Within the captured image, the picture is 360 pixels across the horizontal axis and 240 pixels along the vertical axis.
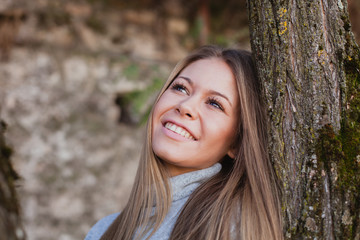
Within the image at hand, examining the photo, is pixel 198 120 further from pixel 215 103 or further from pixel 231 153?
pixel 231 153

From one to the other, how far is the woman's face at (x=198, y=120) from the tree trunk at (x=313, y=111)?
0.99ft

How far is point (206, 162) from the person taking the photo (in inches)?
73.8

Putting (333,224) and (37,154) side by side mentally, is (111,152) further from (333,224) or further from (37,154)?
(333,224)

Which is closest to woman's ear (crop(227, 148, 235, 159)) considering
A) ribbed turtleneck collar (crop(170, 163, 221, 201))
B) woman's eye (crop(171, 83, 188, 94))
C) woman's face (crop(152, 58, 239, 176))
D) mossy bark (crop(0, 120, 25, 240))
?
woman's face (crop(152, 58, 239, 176))

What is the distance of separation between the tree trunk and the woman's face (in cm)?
30

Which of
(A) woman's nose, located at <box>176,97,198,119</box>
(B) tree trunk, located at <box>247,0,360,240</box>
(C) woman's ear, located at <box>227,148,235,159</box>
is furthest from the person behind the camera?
(C) woman's ear, located at <box>227,148,235,159</box>

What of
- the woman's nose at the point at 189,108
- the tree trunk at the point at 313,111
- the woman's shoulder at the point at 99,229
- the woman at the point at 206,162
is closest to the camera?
Result: the tree trunk at the point at 313,111

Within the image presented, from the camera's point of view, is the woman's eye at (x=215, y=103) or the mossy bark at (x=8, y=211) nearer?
the mossy bark at (x=8, y=211)

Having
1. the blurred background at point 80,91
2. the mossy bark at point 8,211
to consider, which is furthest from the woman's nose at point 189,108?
the blurred background at point 80,91

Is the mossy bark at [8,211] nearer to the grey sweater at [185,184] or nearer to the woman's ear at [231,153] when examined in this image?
the grey sweater at [185,184]

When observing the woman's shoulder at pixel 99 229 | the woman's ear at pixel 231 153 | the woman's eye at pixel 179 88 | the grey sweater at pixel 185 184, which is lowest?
the woman's shoulder at pixel 99 229

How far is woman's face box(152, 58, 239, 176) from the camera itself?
179 centimetres

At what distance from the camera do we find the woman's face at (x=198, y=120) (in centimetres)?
179

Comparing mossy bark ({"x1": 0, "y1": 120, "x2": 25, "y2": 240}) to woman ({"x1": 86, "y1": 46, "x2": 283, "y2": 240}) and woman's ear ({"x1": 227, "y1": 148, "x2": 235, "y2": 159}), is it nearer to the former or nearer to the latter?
woman ({"x1": 86, "y1": 46, "x2": 283, "y2": 240})
